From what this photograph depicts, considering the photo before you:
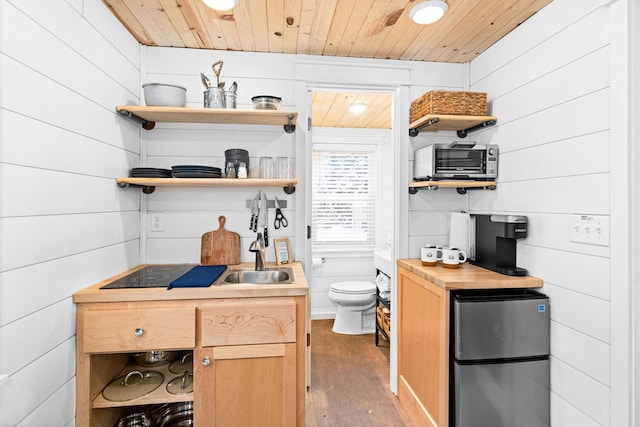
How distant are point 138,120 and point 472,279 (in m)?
2.13

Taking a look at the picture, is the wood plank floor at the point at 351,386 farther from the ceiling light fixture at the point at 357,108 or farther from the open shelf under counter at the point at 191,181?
the ceiling light fixture at the point at 357,108

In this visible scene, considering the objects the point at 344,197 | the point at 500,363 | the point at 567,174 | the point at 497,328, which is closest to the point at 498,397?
the point at 500,363

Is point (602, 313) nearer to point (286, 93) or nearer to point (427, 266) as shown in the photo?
point (427, 266)

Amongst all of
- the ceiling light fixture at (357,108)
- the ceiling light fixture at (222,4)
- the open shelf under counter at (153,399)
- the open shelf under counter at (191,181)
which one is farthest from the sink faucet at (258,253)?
the ceiling light fixture at (357,108)

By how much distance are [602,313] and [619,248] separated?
0.29 m

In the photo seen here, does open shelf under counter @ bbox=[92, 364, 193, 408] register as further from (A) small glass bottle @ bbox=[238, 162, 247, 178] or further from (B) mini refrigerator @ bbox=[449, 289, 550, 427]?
(B) mini refrigerator @ bbox=[449, 289, 550, 427]

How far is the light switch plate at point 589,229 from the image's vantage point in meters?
1.44

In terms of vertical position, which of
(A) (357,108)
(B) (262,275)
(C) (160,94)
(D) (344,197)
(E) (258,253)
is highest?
(A) (357,108)

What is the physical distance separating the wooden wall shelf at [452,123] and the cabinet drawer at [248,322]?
141cm

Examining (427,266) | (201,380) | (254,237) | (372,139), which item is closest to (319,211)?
(372,139)

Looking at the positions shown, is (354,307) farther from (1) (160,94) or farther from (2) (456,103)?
(1) (160,94)

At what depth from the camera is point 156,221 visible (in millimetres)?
2260

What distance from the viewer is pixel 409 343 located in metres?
2.28

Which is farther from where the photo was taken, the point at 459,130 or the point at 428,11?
the point at 459,130
